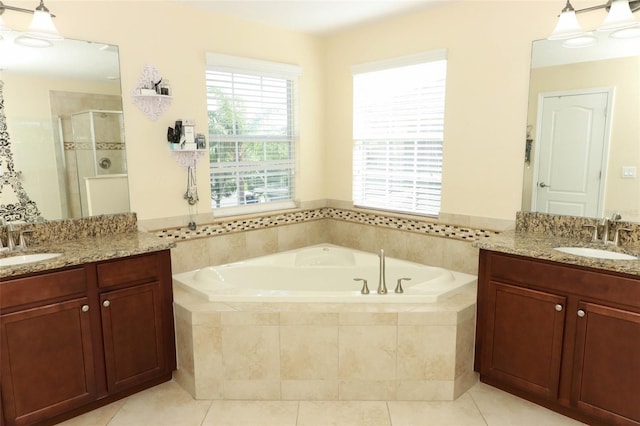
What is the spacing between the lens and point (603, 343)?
217cm

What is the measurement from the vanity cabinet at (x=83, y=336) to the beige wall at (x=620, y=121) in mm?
2793

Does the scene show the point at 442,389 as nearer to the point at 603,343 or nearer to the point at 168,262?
the point at 603,343

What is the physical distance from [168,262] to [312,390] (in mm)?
1192

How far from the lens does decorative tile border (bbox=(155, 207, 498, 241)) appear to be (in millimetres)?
3236

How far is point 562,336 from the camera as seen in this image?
2.30 m

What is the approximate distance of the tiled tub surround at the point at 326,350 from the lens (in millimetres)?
2473

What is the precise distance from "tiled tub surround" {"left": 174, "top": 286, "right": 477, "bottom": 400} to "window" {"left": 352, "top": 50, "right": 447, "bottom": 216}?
126 cm

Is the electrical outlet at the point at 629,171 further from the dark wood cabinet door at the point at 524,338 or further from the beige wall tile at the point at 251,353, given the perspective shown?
the beige wall tile at the point at 251,353

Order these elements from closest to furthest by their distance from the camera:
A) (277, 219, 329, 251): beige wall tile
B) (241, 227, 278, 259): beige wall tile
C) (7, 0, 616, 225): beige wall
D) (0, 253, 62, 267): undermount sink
Result: (0, 253, 62, 267): undermount sink, (7, 0, 616, 225): beige wall, (241, 227, 278, 259): beige wall tile, (277, 219, 329, 251): beige wall tile

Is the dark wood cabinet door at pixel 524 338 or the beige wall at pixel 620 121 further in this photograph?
the beige wall at pixel 620 121

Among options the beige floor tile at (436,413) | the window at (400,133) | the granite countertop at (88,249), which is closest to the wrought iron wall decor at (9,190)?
the granite countertop at (88,249)

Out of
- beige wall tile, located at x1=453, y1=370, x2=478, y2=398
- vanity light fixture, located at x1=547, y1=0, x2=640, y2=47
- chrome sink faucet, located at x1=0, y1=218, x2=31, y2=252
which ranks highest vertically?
vanity light fixture, located at x1=547, y1=0, x2=640, y2=47

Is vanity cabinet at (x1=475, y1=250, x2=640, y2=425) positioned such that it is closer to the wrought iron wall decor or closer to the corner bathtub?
the corner bathtub

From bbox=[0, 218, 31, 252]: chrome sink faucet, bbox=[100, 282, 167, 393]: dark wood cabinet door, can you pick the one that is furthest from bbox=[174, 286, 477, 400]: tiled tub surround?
bbox=[0, 218, 31, 252]: chrome sink faucet
